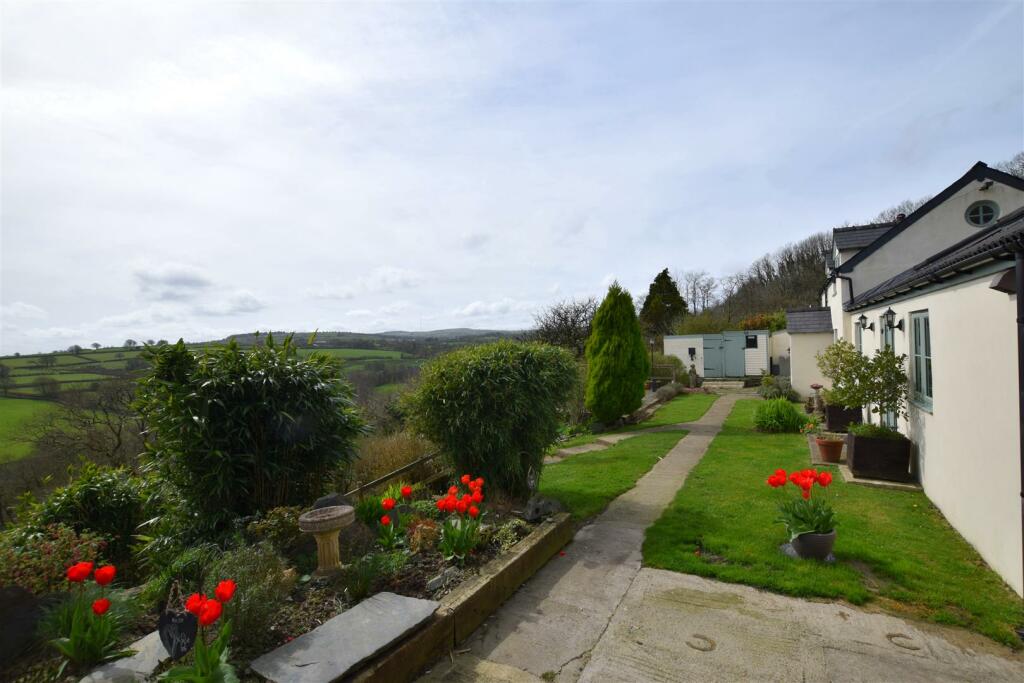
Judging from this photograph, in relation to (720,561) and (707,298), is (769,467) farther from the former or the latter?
(707,298)

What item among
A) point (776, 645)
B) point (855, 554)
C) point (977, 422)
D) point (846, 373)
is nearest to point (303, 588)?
point (776, 645)

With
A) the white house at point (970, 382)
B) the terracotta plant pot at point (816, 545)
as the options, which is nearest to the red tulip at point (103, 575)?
the terracotta plant pot at point (816, 545)

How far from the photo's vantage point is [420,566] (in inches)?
172

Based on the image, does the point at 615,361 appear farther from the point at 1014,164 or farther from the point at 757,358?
the point at 1014,164

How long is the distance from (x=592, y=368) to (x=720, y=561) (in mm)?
10027

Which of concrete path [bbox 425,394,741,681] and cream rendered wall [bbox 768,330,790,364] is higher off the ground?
cream rendered wall [bbox 768,330,790,364]

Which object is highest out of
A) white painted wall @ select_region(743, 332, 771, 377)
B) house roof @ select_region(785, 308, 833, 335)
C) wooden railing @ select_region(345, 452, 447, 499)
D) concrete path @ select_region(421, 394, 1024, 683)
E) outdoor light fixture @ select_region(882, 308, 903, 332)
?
house roof @ select_region(785, 308, 833, 335)

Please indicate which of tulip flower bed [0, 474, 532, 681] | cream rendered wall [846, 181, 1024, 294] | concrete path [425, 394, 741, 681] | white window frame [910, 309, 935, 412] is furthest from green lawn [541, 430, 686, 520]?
cream rendered wall [846, 181, 1024, 294]

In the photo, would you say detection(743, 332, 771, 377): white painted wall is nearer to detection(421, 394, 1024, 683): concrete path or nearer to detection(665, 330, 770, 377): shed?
detection(665, 330, 770, 377): shed

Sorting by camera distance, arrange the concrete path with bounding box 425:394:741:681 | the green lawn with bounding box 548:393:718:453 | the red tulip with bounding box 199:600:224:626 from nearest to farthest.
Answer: the red tulip with bounding box 199:600:224:626 → the concrete path with bounding box 425:394:741:681 → the green lawn with bounding box 548:393:718:453

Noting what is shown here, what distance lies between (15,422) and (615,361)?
19.0 metres

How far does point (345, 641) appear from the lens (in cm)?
300

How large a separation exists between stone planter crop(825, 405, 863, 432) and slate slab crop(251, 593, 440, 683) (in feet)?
37.1

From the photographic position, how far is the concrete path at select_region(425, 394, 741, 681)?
328 centimetres
